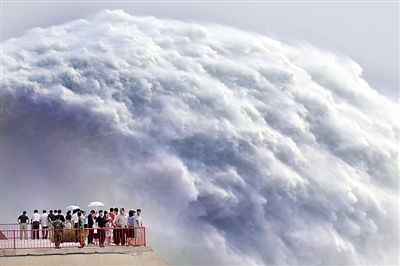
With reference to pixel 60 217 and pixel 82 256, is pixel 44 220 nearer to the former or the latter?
pixel 60 217

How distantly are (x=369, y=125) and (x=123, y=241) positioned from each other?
2227 cm

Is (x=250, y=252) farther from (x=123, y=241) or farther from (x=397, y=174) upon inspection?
(x=123, y=241)

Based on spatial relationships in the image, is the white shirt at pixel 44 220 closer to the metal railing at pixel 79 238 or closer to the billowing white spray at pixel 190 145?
the metal railing at pixel 79 238

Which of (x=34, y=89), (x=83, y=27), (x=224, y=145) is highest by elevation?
(x=83, y=27)

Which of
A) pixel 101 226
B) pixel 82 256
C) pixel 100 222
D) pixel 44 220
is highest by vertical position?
pixel 44 220

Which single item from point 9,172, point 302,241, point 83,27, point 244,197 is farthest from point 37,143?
point 302,241

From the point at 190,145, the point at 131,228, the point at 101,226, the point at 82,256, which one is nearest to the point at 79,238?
the point at 82,256

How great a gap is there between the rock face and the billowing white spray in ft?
38.5

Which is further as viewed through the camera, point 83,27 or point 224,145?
point 83,27

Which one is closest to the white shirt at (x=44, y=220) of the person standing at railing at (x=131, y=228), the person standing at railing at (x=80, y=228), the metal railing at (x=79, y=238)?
the metal railing at (x=79, y=238)

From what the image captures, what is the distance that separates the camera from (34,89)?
39.1 meters

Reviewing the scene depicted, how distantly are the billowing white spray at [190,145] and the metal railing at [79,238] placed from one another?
36.9ft

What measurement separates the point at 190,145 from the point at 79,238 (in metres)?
14.4

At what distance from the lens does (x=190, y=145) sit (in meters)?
40.0
